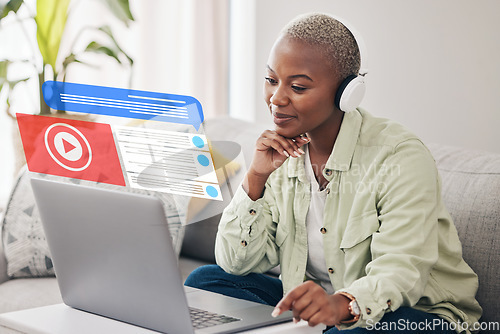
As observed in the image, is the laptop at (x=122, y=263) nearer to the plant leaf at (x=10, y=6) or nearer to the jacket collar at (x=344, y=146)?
the jacket collar at (x=344, y=146)

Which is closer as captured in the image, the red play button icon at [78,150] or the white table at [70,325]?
the white table at [70,325]

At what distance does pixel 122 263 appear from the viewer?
968 mm

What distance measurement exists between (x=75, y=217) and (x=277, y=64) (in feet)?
1.50

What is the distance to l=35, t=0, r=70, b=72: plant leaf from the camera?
232 centimetres

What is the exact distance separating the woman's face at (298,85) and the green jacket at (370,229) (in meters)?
0.11

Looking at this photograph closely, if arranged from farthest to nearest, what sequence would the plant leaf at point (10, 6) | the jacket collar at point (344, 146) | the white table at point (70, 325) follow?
the plant leaf at point (10, 6) → the jacket collar at point (344, 146) → the white table at point (70, 325)

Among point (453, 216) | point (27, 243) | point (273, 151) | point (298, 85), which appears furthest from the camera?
point (27, 243)

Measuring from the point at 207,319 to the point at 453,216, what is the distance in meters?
0.64

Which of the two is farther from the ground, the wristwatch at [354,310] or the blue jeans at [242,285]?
the wristwatch at [354,310]

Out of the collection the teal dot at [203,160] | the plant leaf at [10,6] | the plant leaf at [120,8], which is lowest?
the teal dot at [203,160]

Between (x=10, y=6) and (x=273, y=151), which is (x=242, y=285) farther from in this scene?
(x=10, y=6)

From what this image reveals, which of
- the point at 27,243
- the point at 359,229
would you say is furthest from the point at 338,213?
the point at 27,243

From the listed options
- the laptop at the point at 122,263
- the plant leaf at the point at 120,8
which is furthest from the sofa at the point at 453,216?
the plant leaf at the point at 120,8

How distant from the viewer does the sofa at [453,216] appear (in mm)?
1325
